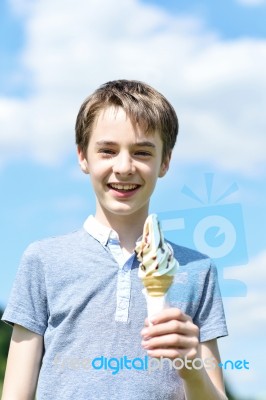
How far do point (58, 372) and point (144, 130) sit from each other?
1229 millimetres

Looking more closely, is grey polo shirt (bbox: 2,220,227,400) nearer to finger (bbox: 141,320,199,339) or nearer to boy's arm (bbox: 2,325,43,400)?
boy's arm (bbox: 2,325,43,400)

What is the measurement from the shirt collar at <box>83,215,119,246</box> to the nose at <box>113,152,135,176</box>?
1.05 feet

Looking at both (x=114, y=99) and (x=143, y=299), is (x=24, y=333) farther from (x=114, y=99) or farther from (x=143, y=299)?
(x=114, y=99)

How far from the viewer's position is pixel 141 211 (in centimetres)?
350

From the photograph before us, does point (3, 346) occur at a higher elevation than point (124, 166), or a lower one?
higher

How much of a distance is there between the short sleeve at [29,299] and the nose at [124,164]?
2.05ft

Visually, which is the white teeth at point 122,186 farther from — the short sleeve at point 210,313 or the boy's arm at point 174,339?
the boy's arm at point 174,339

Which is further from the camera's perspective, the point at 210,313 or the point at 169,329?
the point at 210,313

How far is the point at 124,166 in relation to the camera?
329 centimetres

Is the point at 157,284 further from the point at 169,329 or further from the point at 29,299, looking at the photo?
the point at 29,299

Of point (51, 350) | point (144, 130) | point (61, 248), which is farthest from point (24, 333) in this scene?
point (144, 130)

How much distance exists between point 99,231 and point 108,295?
35 centimetres

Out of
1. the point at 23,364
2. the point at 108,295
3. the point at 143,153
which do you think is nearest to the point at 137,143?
the point at 143,153

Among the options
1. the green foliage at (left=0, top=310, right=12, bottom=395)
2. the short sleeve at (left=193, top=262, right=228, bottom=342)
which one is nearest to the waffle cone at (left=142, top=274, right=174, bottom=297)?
the short sleeve at (left=193, top=262, right=228, bottom=342)
